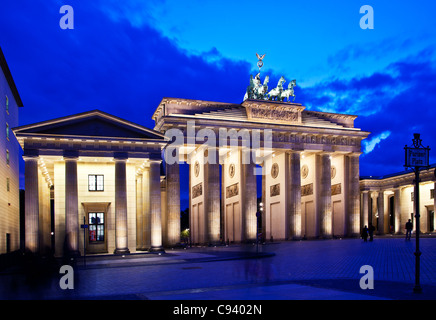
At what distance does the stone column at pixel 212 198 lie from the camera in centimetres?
5497

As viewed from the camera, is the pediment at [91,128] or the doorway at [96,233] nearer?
the pediment at [91,128]

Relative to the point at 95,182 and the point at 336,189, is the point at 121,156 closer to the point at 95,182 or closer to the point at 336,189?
the point at 95,182

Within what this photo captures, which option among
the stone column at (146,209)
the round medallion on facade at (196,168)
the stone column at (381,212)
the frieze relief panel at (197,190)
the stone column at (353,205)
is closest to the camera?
the stone column at (146,209)

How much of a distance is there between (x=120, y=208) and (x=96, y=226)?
5.03 meters

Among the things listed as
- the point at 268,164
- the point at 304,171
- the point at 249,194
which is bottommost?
the point at 249,194

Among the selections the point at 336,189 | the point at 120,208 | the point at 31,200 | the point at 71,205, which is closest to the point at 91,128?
the point at 71,205

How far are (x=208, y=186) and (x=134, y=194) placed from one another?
44.0 feet

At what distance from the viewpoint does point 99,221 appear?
4272 centimetres

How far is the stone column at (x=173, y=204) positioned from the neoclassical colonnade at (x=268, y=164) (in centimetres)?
310

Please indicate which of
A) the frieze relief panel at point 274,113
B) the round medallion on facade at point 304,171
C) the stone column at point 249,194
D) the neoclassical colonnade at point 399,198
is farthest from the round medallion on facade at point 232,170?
the neoclassical colonnade at point 399,198

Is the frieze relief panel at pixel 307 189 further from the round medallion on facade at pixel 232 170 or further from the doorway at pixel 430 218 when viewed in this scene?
the doorway at pixel 430 218

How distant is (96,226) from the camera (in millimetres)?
42719

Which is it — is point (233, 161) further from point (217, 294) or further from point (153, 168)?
point (217, 294)

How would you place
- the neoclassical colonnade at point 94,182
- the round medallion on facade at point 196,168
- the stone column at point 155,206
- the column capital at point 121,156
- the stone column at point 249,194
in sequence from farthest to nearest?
the round medallion on facade at point 196,168
the stone column at point 249,194
the stone column at point 155,206
the column capital at point 121,156
the neoclassical colonnade at point 94,182
